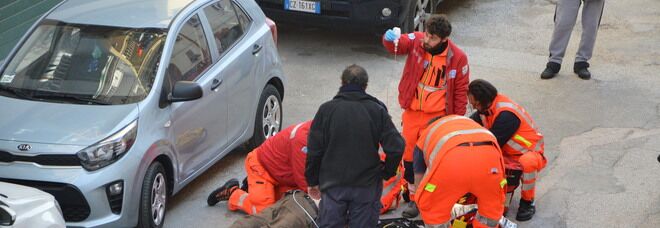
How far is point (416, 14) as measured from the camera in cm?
1185

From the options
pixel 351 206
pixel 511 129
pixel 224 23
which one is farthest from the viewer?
pixel 224 23

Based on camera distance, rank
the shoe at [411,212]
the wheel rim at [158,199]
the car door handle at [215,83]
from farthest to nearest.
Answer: the car door handle at [215,83], the shoe at [411,212], the wheel rim at [158,199]

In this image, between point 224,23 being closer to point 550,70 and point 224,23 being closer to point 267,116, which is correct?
point 267,116

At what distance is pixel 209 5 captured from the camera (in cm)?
805

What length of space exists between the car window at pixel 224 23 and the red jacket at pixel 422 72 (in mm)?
1467

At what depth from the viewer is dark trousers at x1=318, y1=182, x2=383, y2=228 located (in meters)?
6.06

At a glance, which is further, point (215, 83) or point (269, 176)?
point (215, 83)

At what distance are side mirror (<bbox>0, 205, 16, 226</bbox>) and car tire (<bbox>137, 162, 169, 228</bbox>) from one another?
53.8 inches

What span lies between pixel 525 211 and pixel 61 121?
3489 millimetres

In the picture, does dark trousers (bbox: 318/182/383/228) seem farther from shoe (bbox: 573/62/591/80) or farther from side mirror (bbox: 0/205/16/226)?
shoe (bbox: 573/62/591/80)

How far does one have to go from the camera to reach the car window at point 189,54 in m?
7.32

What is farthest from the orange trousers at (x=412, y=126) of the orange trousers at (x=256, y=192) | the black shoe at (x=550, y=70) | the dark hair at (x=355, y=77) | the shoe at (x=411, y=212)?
the black shoe at (x=550, y=70)

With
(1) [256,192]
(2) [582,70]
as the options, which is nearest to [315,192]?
(1) [256,192]

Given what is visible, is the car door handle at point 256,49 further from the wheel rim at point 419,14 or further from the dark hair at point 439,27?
the wheel rim at point 419,14
